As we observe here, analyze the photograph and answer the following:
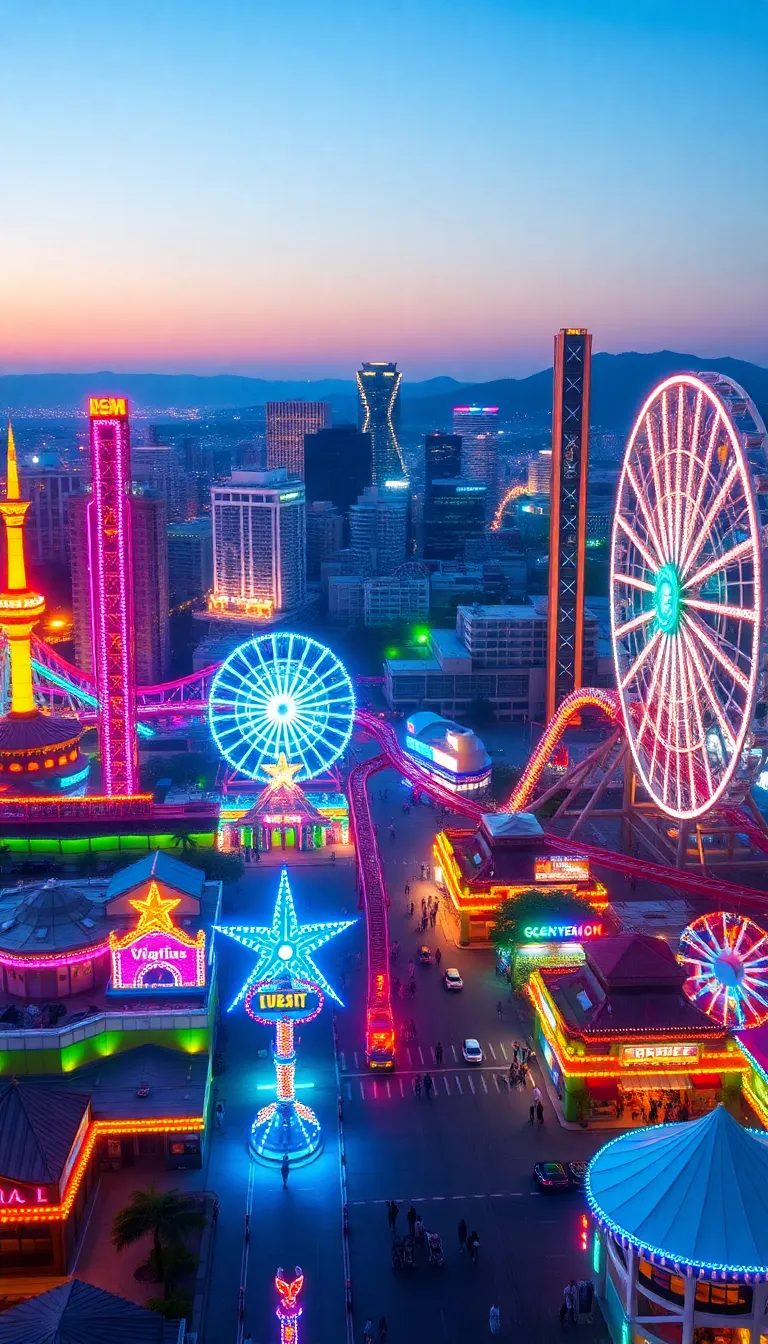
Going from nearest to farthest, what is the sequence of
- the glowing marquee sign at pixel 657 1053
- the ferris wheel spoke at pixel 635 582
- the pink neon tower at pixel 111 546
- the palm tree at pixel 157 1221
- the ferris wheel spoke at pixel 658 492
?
the palm tree at pixel 157 1221, the glowing marquee sign at pixel 657 1053, the ferris wheel spoke at pixel 658 492, the ferris wheel spoke at pixel 635 582, the pink neon tower at pixel 111 546

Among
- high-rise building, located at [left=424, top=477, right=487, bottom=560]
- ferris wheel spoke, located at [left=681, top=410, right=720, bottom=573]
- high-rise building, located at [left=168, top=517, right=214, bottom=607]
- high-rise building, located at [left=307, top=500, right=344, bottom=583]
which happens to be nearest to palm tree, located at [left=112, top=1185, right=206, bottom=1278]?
ferris wheel spoke, located at [left=681, top=410, right=720, bottom=573]

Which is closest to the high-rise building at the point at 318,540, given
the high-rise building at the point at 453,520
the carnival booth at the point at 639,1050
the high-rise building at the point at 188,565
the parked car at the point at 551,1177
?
the high-rise building at the point at 453,520

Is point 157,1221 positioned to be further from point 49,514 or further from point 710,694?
point 49,514

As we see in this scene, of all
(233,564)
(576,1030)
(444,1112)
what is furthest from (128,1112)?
(233,564)

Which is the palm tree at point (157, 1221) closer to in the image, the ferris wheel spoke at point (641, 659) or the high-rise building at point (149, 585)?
the ferris wheel spoke at point (641, 659)

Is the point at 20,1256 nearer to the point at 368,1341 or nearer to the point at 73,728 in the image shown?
the point at 368,1341

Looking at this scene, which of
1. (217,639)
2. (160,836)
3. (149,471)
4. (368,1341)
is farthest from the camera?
(149,471)

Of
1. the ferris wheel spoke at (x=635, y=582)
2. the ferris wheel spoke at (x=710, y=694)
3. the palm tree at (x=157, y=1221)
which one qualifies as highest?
the ferris wheel spoke at (x=635, y=582)
